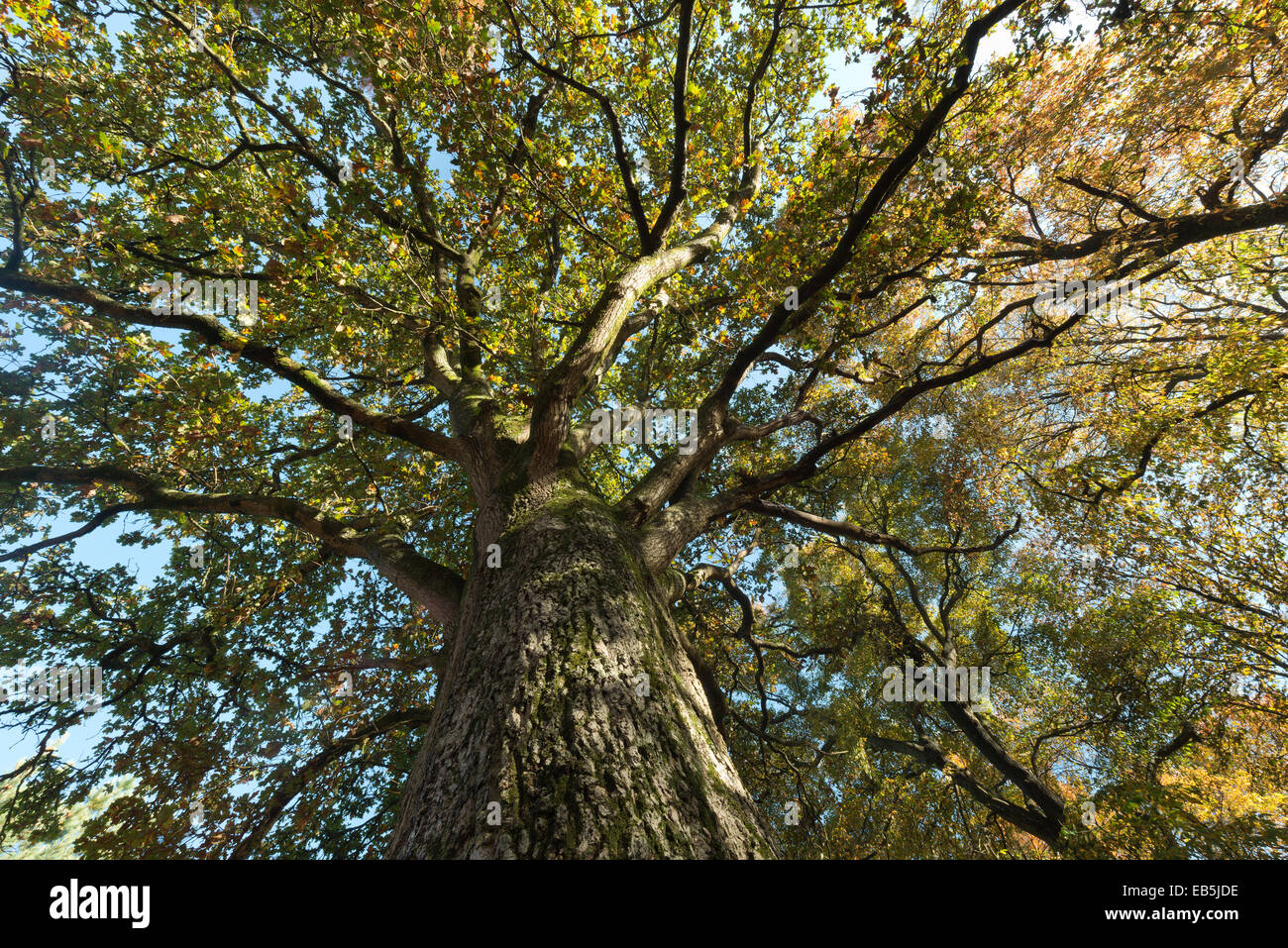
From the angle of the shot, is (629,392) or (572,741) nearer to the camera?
(572,741)

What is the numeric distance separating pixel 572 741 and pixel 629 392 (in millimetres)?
7783

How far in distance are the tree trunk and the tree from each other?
0.17ft

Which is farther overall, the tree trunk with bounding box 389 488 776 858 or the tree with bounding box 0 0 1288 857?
the tree with bounding box 0 0 1288 857

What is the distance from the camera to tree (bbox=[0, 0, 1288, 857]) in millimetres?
4816

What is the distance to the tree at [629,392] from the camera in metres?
4.82

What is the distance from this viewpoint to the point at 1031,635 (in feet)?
33.8

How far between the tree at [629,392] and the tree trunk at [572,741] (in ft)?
0.17

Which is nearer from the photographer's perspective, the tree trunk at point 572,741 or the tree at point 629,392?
the tree trunk at point 572,741

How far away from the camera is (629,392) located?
930 centimetres

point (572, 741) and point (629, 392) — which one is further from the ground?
point (629, 392)

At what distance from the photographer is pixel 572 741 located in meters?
2.07
